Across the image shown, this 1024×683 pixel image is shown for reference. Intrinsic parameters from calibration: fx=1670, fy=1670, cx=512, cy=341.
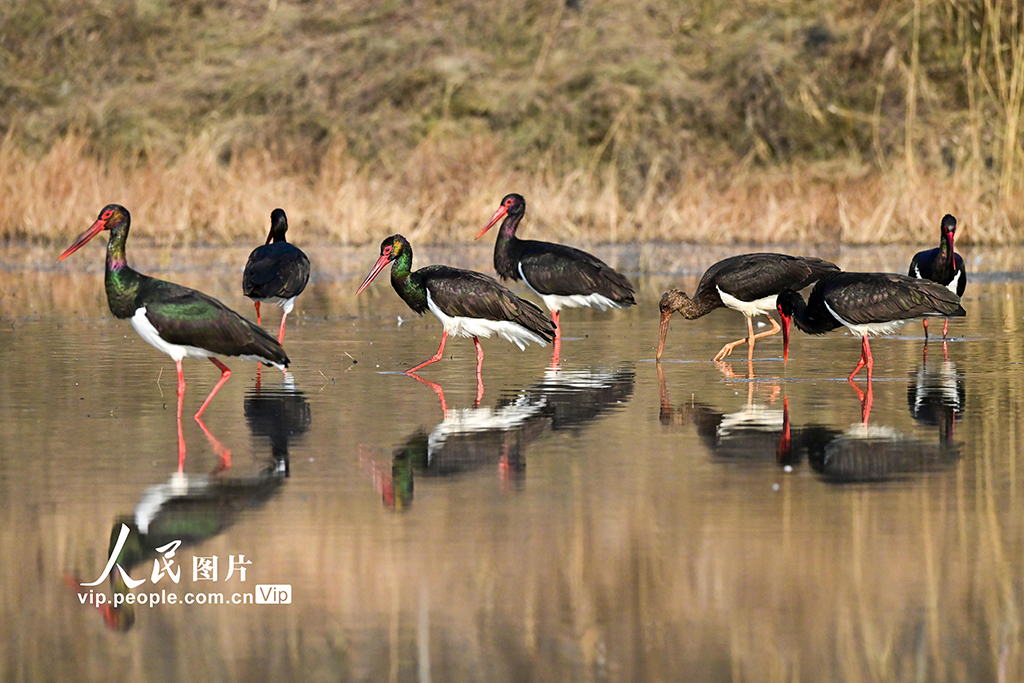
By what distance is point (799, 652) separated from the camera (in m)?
5.49

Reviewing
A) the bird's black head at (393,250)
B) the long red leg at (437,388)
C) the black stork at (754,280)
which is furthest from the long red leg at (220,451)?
the black stork at (754,280)

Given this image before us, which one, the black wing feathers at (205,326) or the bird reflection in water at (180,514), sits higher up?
the black wing feathers at (205,326)

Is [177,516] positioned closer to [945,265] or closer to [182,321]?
[182,321]

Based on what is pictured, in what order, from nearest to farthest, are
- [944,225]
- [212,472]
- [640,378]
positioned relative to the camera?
1. [212,472]
2. [640,378]
3. [944,225]

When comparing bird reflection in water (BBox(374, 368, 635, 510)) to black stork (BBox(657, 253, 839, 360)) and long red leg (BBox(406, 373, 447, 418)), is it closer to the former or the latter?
long red leg (BBox(406, 373, 447, 418))

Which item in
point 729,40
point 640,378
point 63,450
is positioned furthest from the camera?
point 729,40

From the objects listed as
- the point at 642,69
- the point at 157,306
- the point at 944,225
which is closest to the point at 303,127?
the point at 642,69

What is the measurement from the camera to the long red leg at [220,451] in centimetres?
877

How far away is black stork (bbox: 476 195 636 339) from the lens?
1557cm

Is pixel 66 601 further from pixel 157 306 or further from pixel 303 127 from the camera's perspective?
pixel 303 127

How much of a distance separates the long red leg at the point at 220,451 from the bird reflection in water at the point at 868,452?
3.07 metres

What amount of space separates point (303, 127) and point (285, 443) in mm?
31741

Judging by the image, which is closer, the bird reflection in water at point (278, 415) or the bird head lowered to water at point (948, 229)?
the bird reflection in water at point (278, 415)

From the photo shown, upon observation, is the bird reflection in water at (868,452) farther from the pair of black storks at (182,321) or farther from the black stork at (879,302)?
the pair of black storks at (182,321)
